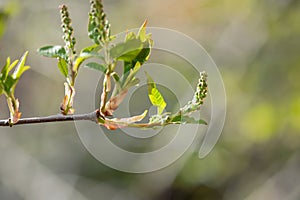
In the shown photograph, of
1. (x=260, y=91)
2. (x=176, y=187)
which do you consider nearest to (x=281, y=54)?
(x=260, y=91)

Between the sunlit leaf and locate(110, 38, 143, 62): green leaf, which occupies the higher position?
locate(110, 38, 143, 62): green leaf

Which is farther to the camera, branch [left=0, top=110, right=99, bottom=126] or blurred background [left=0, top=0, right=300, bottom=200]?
blurred background [left=0, top=0, right=300, bottom=200]

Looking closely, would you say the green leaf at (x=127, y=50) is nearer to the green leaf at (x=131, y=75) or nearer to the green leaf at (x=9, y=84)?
the green leaf at (x=131, y=75)

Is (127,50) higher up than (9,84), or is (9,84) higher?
(127,50)

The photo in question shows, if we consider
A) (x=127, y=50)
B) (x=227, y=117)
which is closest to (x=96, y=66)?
(x=127, y=50)

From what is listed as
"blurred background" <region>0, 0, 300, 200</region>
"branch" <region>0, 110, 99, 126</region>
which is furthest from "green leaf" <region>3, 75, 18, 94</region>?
"blurred background" <region>0, 0, 300, 200</region>

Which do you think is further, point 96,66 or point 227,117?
point 227,117

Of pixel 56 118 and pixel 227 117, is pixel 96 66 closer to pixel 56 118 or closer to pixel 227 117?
pixel 56 118

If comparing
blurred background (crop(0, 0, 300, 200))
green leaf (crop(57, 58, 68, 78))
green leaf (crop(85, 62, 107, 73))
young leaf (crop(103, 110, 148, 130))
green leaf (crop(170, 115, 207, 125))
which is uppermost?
blurred background (crop(0, 0, 300, 200))

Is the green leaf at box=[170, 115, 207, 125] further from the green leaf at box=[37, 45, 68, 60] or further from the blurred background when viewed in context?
the blurred background
